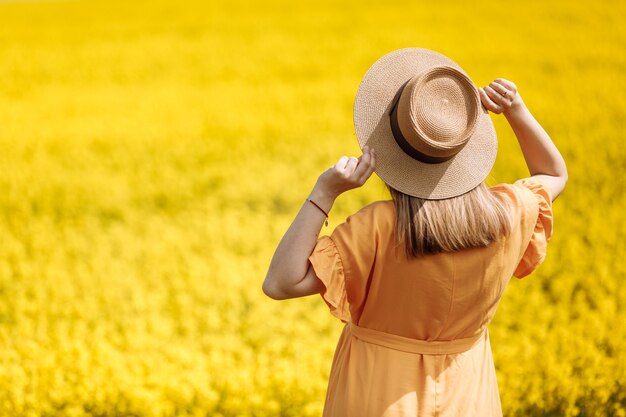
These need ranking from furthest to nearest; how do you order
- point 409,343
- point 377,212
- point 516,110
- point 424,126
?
point 516,110, point 409,343, point 377,212, point 424,126

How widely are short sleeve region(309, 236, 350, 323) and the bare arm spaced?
0.02 m

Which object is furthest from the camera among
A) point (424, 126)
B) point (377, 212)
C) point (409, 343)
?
point (409, 343)

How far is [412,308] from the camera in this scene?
193 cm

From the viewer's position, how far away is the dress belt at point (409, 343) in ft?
6.49

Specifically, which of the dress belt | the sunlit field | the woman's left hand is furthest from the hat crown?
the sunlit field

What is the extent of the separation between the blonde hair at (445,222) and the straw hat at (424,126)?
35 millimetres

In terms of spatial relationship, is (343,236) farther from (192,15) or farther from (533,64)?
(192,15)

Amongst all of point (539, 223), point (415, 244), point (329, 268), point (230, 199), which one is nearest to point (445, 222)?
point (415, 244)

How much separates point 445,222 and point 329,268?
1.04 ft

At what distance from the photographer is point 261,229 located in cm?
675

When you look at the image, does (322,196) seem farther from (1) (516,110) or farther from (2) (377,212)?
(1) (516,110)

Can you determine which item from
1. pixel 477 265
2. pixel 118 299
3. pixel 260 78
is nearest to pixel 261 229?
pixel 118 299

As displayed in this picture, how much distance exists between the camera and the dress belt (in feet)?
6.49

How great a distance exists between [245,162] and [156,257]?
2.63 meters
